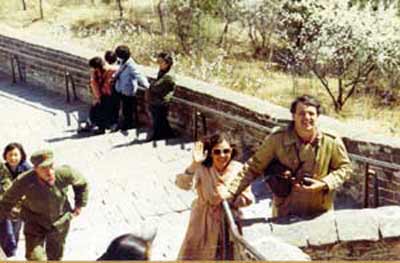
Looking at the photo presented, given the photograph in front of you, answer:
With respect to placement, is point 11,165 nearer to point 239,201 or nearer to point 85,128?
point 239,201

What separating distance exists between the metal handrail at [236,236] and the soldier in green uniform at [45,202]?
42.2 inches

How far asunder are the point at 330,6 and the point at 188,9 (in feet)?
12.3

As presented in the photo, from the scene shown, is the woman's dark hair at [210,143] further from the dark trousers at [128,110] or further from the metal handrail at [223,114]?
the dark trousers at [128,110]

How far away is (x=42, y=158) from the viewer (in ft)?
20.5

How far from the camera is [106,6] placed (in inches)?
947

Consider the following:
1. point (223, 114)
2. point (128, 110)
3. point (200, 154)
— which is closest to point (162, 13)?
point (128, 110)

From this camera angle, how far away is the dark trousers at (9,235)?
7332 millimetres

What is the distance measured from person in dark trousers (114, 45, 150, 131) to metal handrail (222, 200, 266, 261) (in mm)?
4160

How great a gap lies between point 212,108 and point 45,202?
360cm

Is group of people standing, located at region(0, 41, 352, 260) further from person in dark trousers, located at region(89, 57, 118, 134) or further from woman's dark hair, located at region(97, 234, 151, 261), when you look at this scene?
person in dark trousers, located at region(89, 57, 118, 134)

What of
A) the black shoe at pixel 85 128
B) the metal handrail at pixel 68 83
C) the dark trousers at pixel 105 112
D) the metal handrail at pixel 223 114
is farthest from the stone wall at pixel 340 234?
the metal handrail at pixel 68 83

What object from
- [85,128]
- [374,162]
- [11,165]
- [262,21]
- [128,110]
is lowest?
[262,21]

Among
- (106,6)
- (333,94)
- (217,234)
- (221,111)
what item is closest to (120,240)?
(217,234)

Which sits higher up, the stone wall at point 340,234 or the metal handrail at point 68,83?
the stone wall at point 340,234
